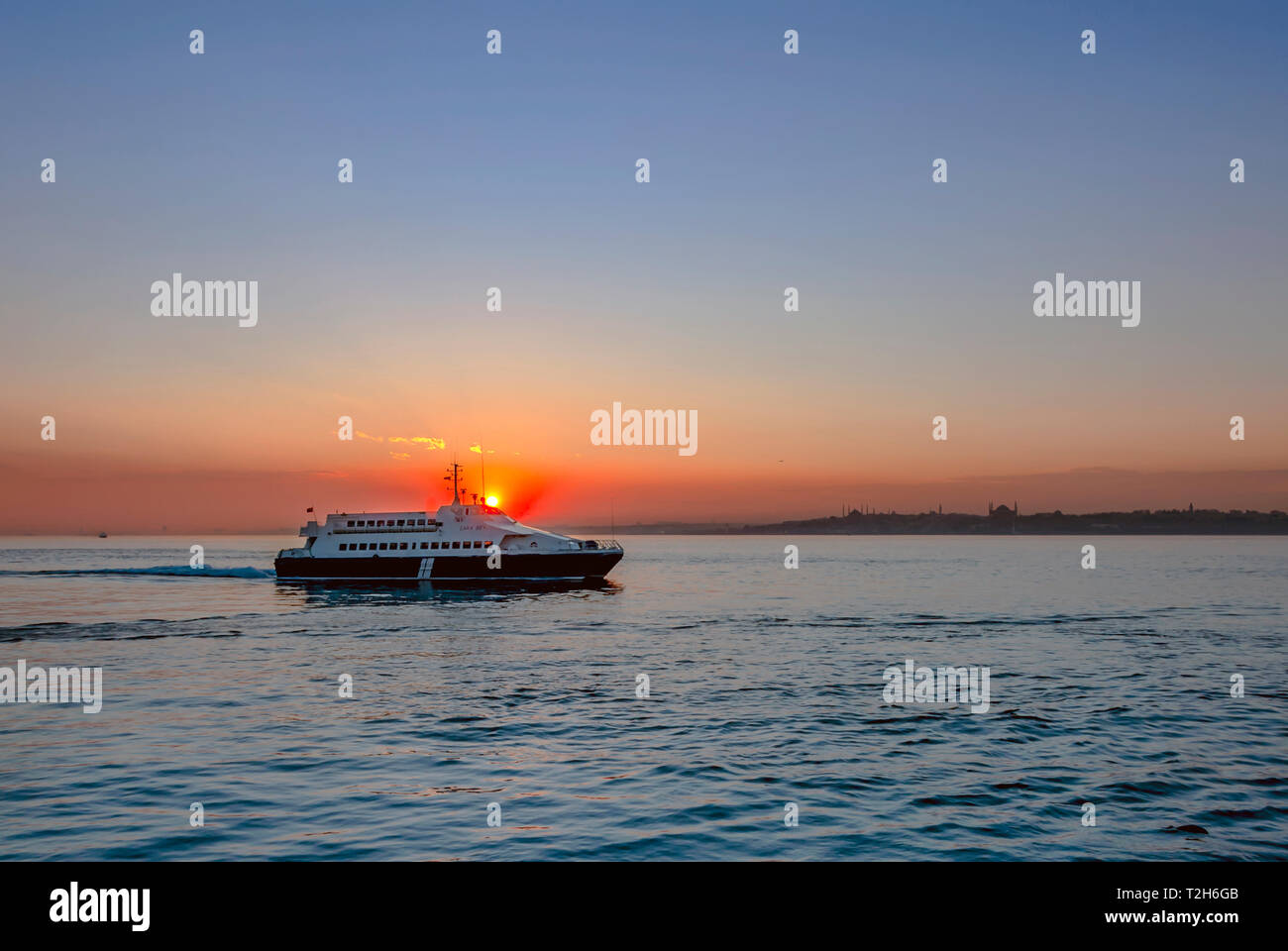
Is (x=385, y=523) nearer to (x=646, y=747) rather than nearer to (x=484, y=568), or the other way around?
(x=484, y=568)

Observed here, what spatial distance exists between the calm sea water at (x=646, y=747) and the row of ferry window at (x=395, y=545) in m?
36.7

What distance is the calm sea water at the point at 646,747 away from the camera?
14.3m

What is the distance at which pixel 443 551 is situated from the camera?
8612 centimetres

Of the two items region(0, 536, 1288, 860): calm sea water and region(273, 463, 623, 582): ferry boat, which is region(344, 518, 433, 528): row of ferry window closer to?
region(273, 463, 623, 582): ferry boat

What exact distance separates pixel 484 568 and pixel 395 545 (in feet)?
34.0

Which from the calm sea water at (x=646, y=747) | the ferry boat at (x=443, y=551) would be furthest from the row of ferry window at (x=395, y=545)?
the calm sea water at (x=646, y=747)

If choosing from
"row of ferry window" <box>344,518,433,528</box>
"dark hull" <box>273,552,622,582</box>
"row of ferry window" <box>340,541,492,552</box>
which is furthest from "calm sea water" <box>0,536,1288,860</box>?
"row of ferry window" <box>344,518,433,528</box>

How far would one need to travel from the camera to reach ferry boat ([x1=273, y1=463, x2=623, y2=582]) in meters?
84.4

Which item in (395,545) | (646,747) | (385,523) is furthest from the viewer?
(385,523)

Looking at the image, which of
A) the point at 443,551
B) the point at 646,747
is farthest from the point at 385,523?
the point at 646,747
